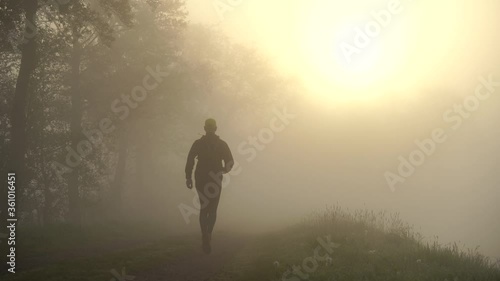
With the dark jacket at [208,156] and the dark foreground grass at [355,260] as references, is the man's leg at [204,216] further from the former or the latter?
the dark foreground grass at [355,260]

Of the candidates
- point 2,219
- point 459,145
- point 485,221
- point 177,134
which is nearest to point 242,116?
point 177,134

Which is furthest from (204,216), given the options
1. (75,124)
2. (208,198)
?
(75,124)

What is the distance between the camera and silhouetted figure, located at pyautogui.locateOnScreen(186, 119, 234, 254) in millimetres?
11077

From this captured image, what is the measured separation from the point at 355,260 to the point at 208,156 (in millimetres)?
4502

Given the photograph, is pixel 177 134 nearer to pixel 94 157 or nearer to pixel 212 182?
pixel 94 157

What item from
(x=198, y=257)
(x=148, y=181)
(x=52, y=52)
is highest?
(x=52, y=52)

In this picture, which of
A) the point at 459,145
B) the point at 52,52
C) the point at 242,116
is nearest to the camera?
the point at 52,52

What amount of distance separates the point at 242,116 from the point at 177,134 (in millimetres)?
16976

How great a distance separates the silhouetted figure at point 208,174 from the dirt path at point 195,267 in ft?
1.69

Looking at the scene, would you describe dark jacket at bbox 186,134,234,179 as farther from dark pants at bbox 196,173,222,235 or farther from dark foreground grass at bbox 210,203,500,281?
dark foreground grass at bbox 210,203,500,281

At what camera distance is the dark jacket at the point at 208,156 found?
11281mm

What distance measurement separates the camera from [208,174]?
11.3 metres

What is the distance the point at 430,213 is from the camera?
232 feet

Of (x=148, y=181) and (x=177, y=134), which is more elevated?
(x=177, y=134)
